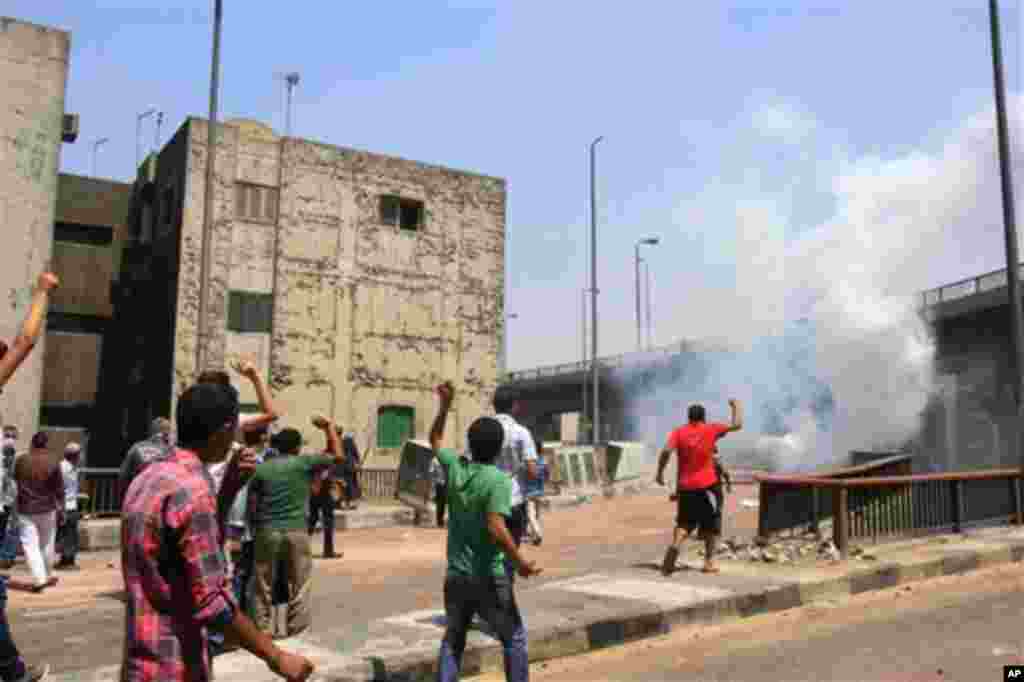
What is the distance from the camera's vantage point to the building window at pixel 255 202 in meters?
24.5

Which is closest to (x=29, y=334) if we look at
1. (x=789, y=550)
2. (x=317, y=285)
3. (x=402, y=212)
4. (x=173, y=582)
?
(x=173, y=582)

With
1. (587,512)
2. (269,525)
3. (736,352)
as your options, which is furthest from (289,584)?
(736,352)

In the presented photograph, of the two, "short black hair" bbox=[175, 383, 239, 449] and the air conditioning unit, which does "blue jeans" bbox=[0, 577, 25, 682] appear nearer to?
"short black hair" bbox=[175, 383, 239, 449]

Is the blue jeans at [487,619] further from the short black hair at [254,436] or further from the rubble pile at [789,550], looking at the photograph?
the rubble pile at [789,550]

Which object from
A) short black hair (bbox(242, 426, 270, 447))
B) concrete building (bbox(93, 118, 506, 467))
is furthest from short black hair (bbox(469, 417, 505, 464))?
concrete building (bbox(93, 118, 506, 467))

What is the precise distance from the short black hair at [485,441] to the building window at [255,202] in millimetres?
21522

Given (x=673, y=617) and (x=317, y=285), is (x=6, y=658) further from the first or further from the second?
(x=317, y=285)

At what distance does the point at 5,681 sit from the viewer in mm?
4629

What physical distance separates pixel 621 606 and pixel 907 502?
532 centimetres

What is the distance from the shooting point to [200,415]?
260cm

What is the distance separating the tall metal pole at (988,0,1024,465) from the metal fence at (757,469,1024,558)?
35.4 inches

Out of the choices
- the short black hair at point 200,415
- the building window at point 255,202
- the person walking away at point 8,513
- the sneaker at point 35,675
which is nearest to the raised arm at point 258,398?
the sneaker at point 35,675

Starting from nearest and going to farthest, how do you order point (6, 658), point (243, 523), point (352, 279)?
1. point (6, 658)
2. point (243, 523)
3. point (352, 279)

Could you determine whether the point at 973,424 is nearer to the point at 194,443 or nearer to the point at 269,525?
the point at 269,525
